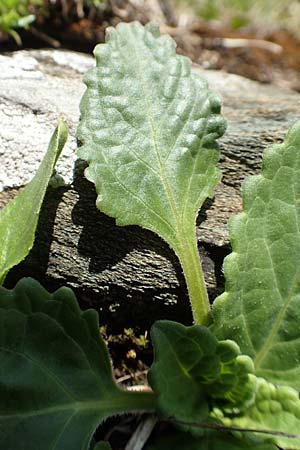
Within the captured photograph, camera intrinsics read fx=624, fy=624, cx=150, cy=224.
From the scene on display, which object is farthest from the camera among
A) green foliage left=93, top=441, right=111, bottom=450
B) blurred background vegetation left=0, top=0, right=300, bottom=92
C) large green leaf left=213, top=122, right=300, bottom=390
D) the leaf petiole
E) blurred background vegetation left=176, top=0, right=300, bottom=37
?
blurred background vegetation left=176, top=0, right=300, bottom=37

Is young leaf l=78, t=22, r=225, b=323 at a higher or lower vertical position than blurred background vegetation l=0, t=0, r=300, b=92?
lower

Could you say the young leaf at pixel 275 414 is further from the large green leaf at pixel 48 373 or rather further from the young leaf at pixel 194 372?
the large green leaf at pixel 48 373

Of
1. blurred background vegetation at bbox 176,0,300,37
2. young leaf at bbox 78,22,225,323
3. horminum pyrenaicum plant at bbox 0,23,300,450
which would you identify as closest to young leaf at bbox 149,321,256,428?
horminum pyrenaicum plant at bbox 0,23,300,450

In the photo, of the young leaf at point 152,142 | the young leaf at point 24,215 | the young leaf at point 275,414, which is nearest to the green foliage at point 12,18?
the young leaf at point 152,142

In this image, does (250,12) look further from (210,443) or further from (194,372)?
(210,443)

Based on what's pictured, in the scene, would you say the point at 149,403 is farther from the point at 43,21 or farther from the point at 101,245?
the point at 43,21

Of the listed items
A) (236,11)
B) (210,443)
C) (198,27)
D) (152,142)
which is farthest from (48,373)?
(236,11)

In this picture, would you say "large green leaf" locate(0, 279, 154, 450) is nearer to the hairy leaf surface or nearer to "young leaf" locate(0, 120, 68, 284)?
"young leaf" locate(0, 120, 68, 284)
